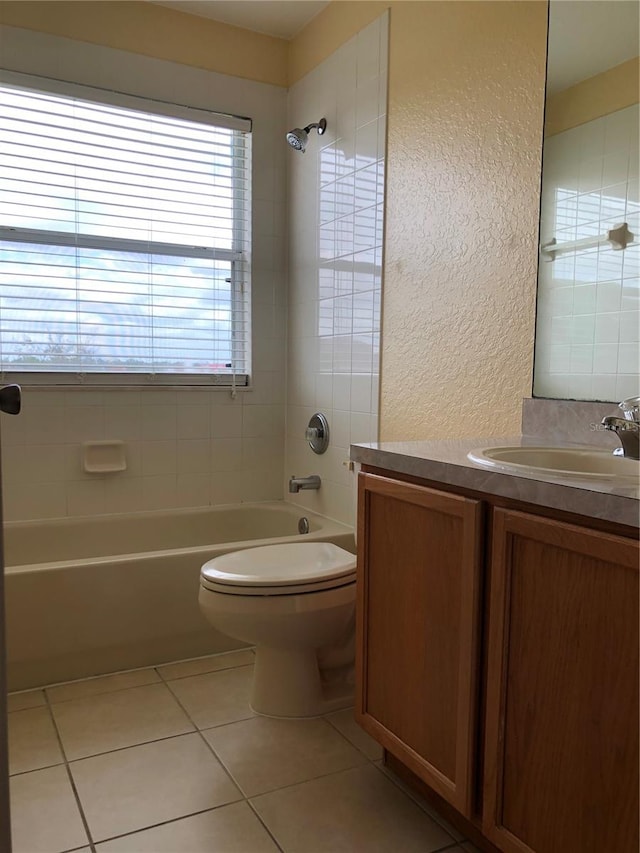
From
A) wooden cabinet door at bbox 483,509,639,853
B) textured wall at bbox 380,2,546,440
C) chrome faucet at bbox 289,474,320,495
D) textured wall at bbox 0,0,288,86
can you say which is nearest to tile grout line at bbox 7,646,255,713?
chrome faucet at bbox 289,474,320,495

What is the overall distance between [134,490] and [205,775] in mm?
1476

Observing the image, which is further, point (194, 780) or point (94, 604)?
point (94, 604)

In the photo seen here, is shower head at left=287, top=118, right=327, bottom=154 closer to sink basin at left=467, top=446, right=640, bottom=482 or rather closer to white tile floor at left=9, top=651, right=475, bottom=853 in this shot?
sink basin at left=467, top=446, right=640, bottom=482

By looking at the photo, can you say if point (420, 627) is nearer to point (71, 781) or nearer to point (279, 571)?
point (279, 571)

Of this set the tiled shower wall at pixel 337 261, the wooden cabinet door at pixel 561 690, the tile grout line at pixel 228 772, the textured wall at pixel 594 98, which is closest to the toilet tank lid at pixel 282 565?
the tile grout line at pixel 228 772

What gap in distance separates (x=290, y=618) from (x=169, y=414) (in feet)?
4.53

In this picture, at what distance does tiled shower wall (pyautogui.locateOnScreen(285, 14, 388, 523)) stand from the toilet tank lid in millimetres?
577

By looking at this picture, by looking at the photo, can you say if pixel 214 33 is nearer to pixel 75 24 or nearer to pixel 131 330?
pixel 75 24

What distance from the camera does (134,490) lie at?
9.76 ft

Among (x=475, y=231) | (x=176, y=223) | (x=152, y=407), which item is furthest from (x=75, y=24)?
(x=475, y=231)

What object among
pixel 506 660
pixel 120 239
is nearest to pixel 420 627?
pixel 506 660

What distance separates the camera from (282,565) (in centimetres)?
206

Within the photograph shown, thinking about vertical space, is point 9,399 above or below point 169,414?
above

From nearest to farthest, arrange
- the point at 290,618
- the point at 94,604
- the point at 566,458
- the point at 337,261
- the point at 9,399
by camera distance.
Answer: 1. the point at 9,399
2. the point at 566,458
3. the point at 290,618
4. the point at 94,604
5. the point at 337,261
